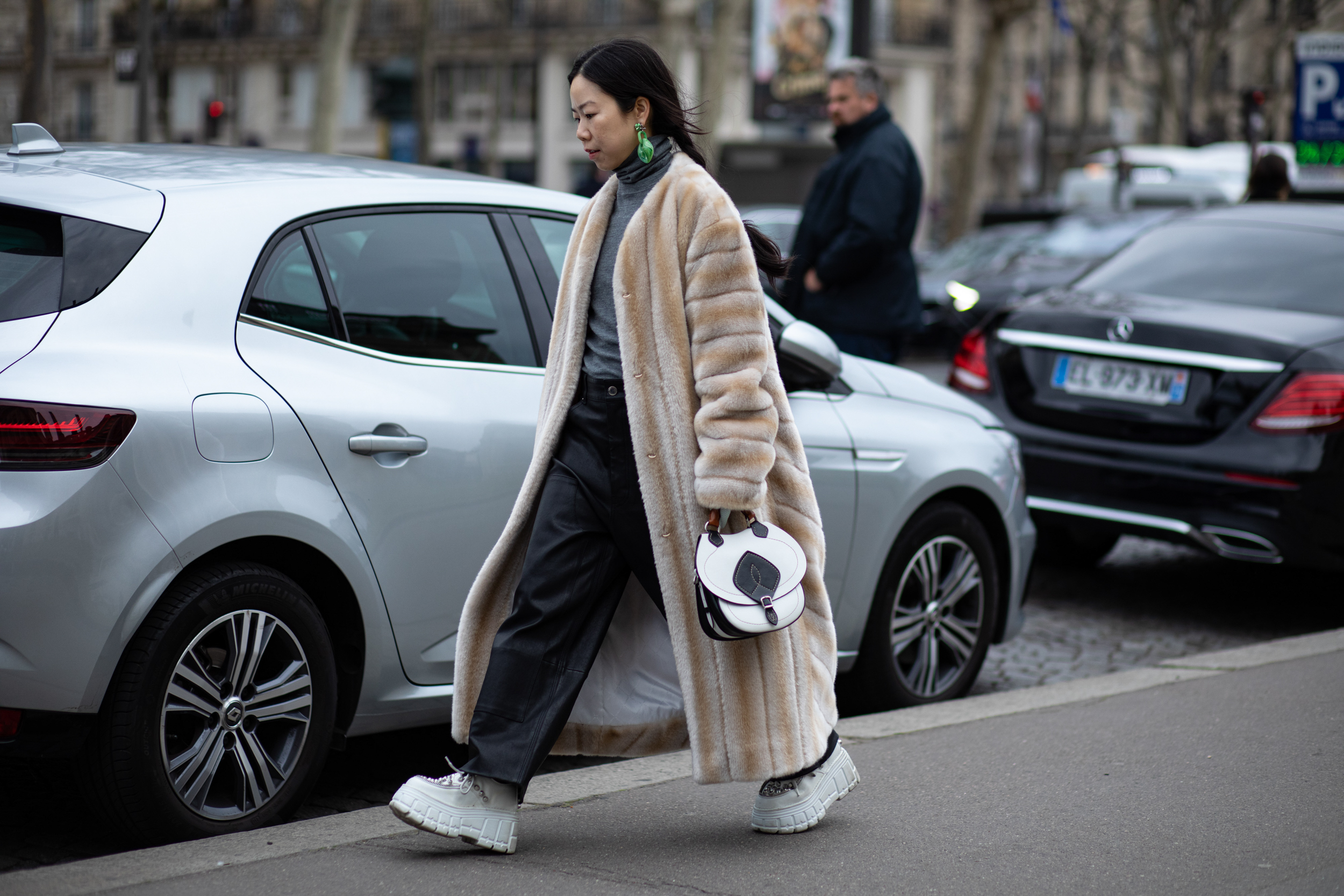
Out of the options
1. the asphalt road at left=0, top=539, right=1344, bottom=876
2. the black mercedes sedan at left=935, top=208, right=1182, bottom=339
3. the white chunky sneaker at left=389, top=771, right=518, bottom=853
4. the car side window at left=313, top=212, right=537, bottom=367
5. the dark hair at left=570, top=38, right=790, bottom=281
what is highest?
the dark hair at left=570, top=38, right=790, bottom=281

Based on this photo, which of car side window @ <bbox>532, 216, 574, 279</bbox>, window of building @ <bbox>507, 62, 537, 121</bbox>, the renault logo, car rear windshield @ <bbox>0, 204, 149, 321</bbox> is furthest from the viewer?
window of building @ <bbox>507, 62, 537, 121</bbox>

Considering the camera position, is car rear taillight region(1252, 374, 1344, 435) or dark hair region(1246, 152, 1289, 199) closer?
car rear taillight region(1252, 374, 1344, 435)

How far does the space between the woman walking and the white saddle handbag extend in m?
0.06

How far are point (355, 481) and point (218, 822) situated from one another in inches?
31.9

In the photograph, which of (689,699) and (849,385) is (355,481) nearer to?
(689,699)

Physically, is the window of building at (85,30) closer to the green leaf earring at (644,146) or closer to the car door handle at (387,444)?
the car door handle at (387,444)

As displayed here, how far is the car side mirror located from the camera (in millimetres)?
4734

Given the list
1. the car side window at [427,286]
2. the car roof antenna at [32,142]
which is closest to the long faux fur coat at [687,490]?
the car side window at [427,286]

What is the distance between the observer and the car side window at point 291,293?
3908 mm

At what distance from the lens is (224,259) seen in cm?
384

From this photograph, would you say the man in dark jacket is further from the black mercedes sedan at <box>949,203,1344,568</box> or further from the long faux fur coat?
the long faux fur coat

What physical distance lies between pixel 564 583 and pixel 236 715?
82 centimetres

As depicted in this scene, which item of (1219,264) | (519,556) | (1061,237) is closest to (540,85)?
(1061,237)

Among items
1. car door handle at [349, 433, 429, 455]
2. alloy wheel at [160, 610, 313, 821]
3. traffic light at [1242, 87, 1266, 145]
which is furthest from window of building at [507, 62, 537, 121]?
alloy wheel at [160, 610, 313, 821]
